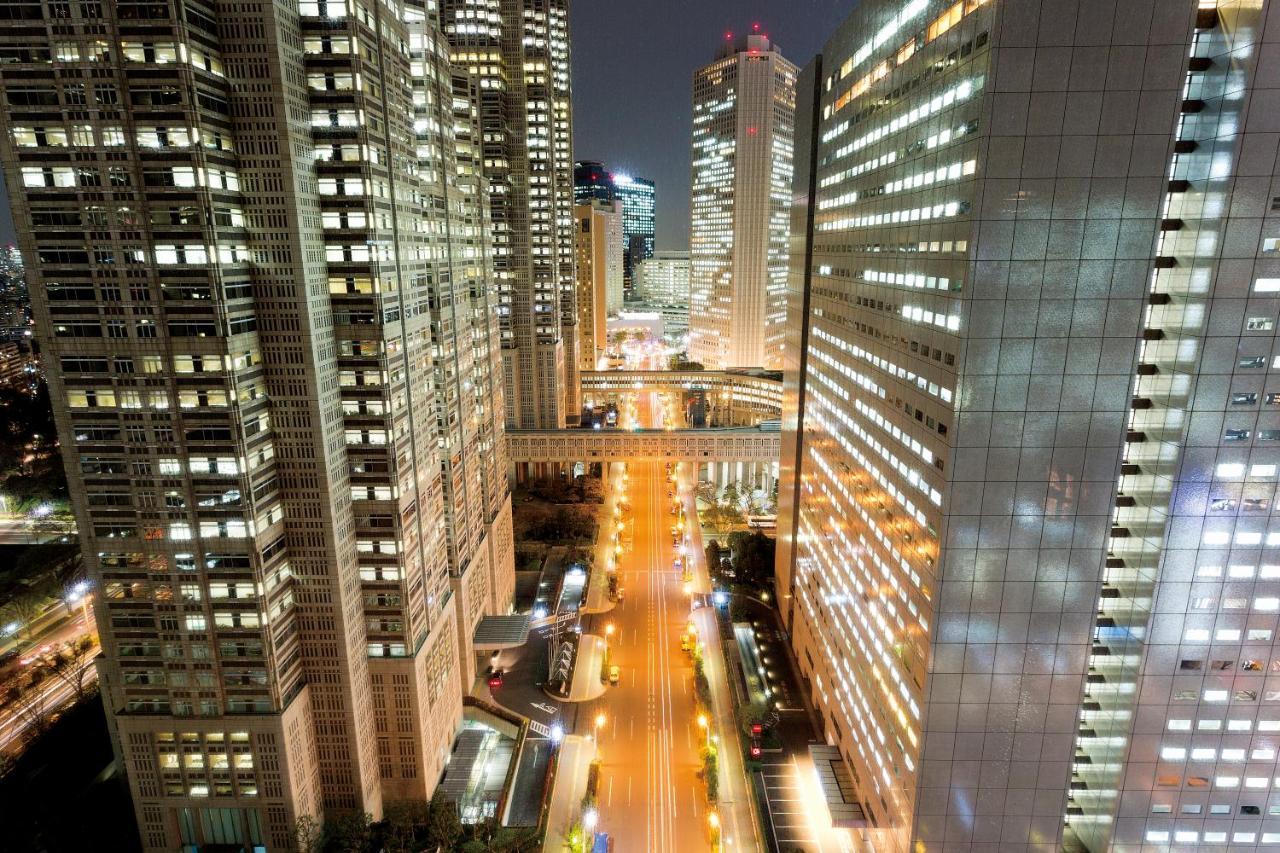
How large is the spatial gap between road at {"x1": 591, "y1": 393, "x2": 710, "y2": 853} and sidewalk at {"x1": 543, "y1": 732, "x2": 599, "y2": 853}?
241 cm

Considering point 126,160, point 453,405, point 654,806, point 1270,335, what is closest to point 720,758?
point 654,806

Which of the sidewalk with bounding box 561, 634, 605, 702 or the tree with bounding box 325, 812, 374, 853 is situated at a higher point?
the tree with bounding box 325, 812, 374, 853

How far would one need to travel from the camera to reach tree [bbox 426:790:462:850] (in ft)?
229

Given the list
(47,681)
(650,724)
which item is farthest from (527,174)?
(47,681)

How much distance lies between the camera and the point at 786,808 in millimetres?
A: 78125

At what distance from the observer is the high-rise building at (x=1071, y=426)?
46.5 meters

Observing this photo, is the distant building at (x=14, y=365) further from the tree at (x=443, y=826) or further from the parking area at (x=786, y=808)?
the parking area at (x=786, y=808)

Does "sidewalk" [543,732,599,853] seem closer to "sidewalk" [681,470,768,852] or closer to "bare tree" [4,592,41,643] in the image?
"sidewalk" [681,470,768,852]

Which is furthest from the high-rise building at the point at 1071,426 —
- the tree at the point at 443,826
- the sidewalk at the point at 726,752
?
the tree at the point at 443,826

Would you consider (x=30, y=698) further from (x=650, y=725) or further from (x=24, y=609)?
(x=650, y=725)

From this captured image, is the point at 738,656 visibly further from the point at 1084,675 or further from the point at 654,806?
the point at 1084,675

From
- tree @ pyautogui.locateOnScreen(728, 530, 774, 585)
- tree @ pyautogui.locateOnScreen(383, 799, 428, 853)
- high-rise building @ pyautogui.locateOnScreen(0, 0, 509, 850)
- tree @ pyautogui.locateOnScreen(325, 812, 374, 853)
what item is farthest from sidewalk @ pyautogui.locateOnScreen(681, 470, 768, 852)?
tree @ pyautogui.locateOnScreen(325, 812, 374, 853)

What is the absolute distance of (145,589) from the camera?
6166 centimetres

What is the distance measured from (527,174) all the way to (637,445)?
68190 mm
